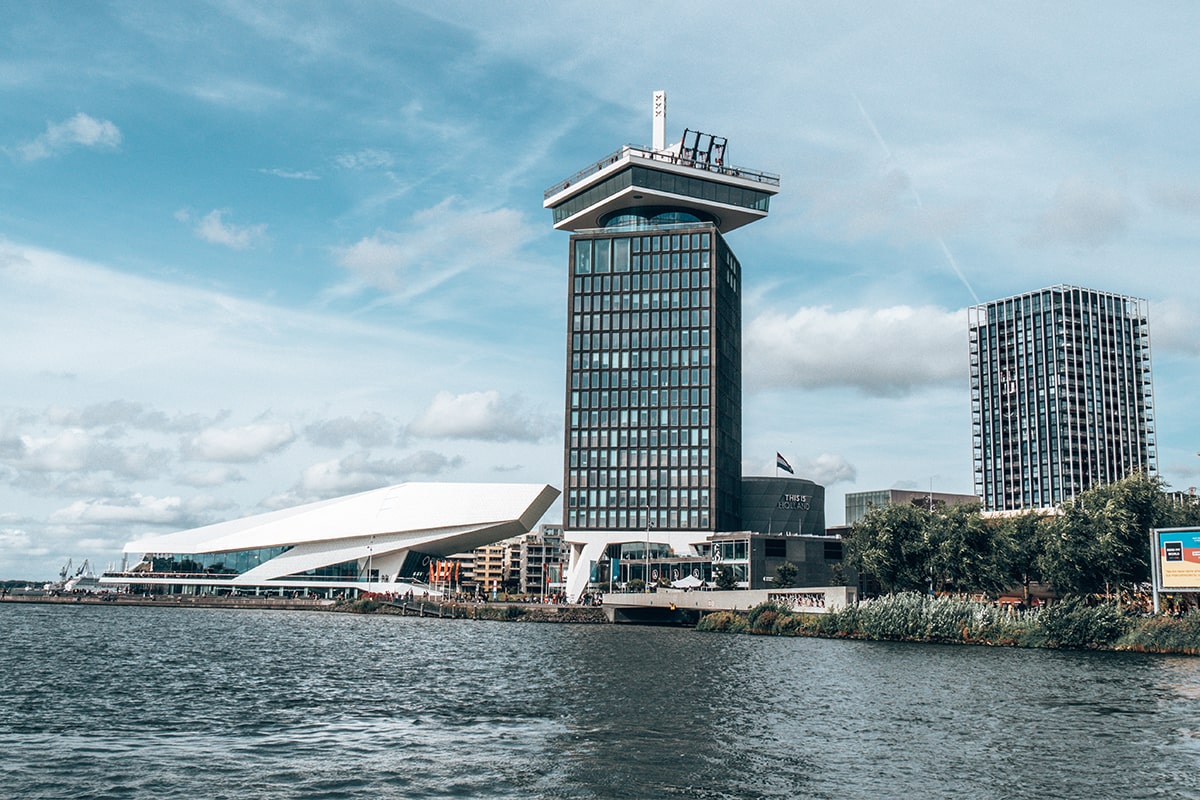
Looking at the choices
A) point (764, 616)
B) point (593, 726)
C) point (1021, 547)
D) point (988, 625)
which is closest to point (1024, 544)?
point (1021, 547)

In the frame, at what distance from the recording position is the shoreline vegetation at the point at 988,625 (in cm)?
7956

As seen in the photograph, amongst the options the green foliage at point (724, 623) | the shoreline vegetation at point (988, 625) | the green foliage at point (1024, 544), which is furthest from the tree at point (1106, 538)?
the green foliage at point (724, 623)

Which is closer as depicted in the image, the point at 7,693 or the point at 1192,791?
the point at 1192,791

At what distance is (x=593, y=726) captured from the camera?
127 feet

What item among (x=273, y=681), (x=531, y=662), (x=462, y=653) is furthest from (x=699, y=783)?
(x=462, y=653)

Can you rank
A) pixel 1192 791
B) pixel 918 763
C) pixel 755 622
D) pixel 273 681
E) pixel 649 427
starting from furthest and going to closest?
pixel 649 427 → pixel 755 622 → pixel 273 681 → pixel 918 763 → pixel 1192 791

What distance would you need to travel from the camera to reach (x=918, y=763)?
32344mm

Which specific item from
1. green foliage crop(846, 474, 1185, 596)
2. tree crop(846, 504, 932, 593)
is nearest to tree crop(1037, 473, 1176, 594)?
green foliage crop(846, 474, 1185, 596)

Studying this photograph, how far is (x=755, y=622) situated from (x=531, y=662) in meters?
47.1

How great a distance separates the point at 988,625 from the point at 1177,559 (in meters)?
15.2

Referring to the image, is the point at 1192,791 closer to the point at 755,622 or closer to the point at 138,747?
the point at 138,747

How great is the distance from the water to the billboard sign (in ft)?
51.8

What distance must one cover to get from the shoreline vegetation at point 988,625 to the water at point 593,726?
8.43 m

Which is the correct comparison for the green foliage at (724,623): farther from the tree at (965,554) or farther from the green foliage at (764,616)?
the tree at (965,554)
